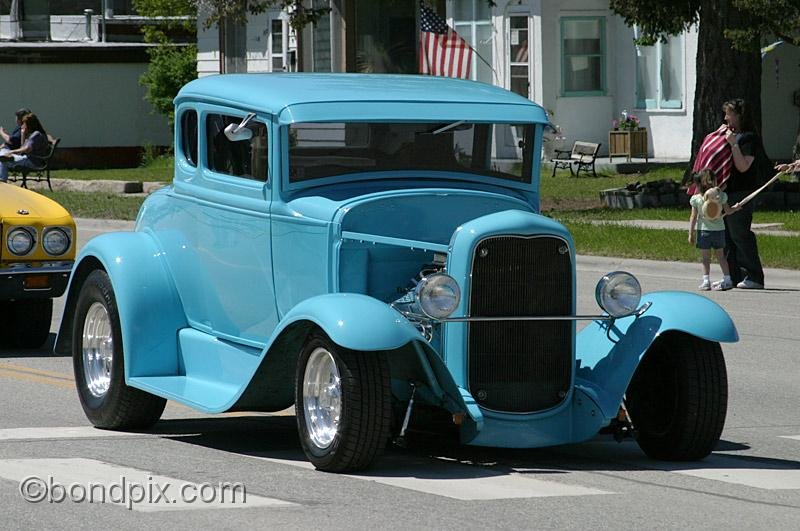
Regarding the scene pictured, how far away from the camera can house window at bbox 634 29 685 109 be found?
35719 millimetres

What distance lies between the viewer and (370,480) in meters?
7.41

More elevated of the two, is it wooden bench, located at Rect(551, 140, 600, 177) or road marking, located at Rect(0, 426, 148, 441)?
wooden bench, located at Rect(551, 140, 600, 177)

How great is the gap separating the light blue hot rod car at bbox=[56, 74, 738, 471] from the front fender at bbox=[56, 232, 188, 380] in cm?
1

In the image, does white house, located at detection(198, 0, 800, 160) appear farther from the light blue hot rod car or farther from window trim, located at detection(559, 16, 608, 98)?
the light blue hot rod car

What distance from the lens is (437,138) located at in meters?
8.59

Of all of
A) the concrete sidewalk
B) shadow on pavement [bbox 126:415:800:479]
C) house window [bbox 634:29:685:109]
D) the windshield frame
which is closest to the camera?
shadow on pavement [bbox 126:415:800:479]

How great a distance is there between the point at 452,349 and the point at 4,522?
2.24m

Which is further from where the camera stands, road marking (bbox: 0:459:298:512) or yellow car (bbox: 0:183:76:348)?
yellow car (bbox: 0:183:76:348)

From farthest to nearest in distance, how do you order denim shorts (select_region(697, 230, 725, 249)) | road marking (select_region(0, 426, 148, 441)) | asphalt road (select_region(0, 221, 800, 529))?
1. denim shorts (select_region(697, 230, 725, 249))
2. road marking (select_region(0, 426, 148, 441))
3. asphalt road (select_region(0, 221, 800, 529))

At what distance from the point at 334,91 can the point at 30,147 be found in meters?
22.3

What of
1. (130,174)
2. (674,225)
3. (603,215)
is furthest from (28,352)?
(130,174)

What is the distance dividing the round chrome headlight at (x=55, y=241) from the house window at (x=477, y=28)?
26.4m

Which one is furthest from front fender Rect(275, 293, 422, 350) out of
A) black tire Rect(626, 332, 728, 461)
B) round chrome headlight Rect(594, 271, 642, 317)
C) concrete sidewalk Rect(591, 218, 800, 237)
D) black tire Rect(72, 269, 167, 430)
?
concrete sidewalk Rect(591, 218, 800, 237)

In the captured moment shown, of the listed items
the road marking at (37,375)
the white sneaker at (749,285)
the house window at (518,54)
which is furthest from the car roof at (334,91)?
the house window at (518,54)
